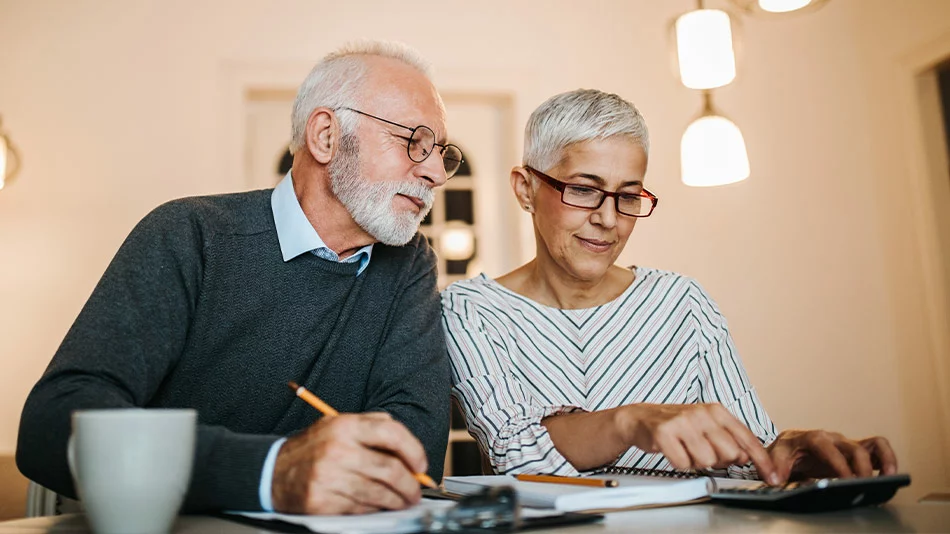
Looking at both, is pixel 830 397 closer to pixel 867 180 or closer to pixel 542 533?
pixel 867 180

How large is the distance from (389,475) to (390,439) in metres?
0.04

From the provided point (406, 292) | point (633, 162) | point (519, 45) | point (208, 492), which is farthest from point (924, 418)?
point (208, 492)

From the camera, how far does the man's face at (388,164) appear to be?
1497mm

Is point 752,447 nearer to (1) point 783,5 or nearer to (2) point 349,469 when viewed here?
(2) point 349,469

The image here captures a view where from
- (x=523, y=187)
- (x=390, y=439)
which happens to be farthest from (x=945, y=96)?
(x=390, y=439)

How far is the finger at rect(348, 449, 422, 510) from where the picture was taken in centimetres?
85

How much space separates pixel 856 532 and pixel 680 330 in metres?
0.92

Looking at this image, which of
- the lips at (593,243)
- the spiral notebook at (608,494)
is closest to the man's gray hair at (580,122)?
the lips at (593,243)

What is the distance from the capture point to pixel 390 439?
34.1 inches

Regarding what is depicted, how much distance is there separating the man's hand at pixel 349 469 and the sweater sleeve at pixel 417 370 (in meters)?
0.38

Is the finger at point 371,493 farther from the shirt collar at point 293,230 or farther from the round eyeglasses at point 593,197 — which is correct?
the round eyeglasses at point 593,197

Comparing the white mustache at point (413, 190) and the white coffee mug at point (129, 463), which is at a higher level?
the white mustache at point (413, 190)

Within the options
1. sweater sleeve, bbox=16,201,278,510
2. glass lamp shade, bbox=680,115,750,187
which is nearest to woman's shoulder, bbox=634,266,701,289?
sweater sleeve, bbox=16,201,278,510

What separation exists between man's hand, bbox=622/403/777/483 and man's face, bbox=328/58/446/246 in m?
0.67
